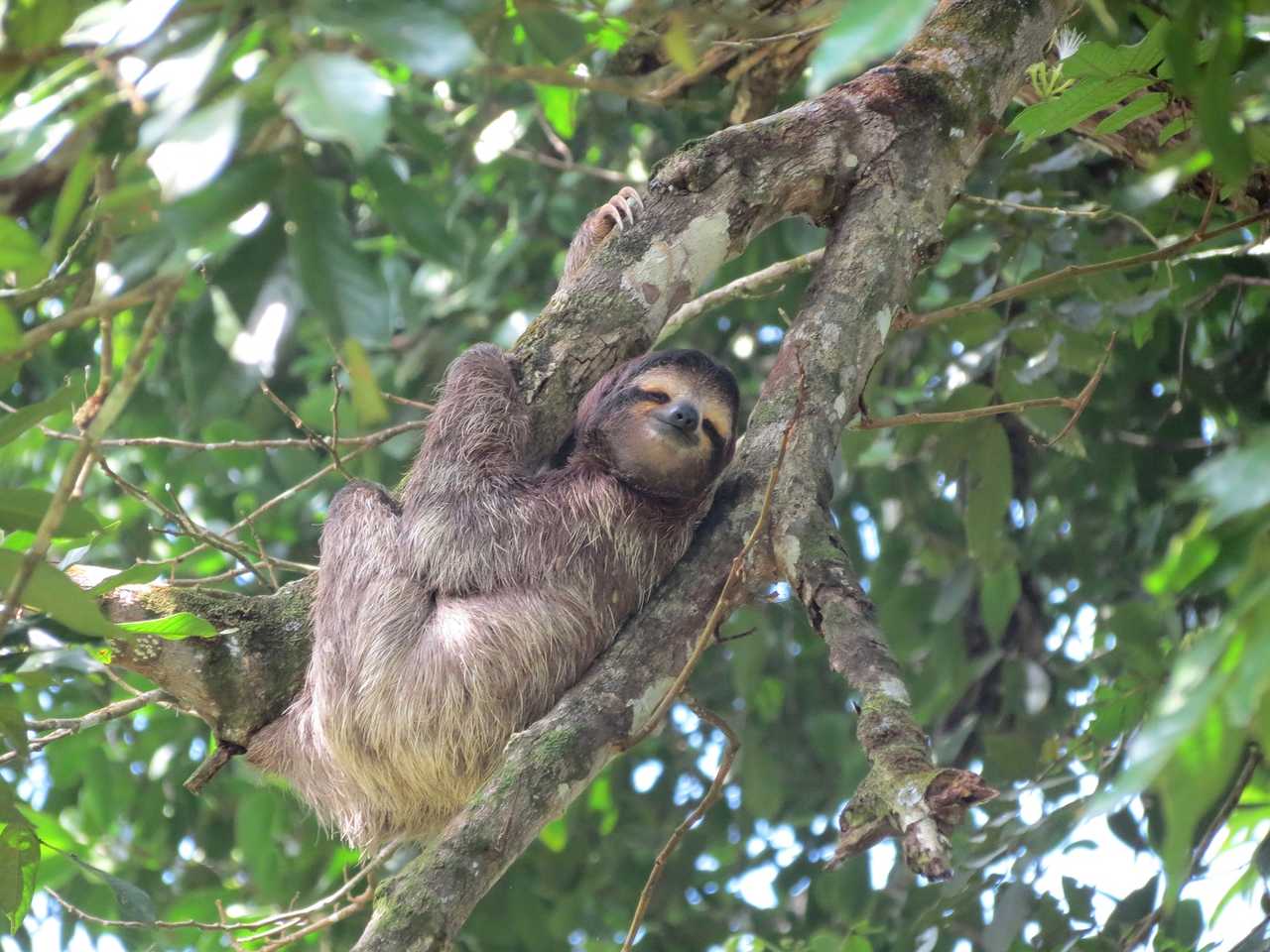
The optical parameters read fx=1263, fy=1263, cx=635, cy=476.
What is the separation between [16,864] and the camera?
14.1 ft

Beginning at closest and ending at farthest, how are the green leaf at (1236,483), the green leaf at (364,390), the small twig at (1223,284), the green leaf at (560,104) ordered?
the green leaf at (1236,483) → the green leaf at (364,390) → the small twig at (1223,284) → the green leaf at (560,104)

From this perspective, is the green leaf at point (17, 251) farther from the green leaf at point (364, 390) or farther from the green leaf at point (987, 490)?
the green leaf at point (987, 490)

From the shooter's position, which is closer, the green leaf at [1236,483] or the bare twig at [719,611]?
the green leaf at [1236,483]

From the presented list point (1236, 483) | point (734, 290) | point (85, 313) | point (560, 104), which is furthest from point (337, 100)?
point (560, 104)

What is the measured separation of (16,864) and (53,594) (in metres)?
1.77

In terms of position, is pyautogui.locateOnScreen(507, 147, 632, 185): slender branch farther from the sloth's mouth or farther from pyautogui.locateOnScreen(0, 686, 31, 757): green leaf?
pyautogui.locateOnScreen(0, 686, 31, 757): green leaf

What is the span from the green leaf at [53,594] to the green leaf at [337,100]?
145 cm

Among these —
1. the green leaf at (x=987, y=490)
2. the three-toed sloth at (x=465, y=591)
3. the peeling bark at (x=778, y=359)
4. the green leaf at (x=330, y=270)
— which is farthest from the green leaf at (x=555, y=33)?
the green leaf at (x=987, y=490)

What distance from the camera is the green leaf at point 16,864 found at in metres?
4.20

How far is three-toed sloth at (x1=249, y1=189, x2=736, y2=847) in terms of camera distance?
5.73 metres

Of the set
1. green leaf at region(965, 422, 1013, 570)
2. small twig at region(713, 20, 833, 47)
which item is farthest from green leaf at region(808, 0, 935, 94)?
green leaf at region(965, 422, 1013, 570)

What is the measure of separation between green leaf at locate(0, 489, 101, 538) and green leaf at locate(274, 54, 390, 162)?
1.68 m

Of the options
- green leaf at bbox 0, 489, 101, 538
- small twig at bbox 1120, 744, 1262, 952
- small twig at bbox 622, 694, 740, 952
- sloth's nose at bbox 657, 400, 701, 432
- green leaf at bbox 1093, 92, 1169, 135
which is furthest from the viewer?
sloth's nose at bbox 657, 400, 701, 432

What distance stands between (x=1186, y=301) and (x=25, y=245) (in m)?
6.18
